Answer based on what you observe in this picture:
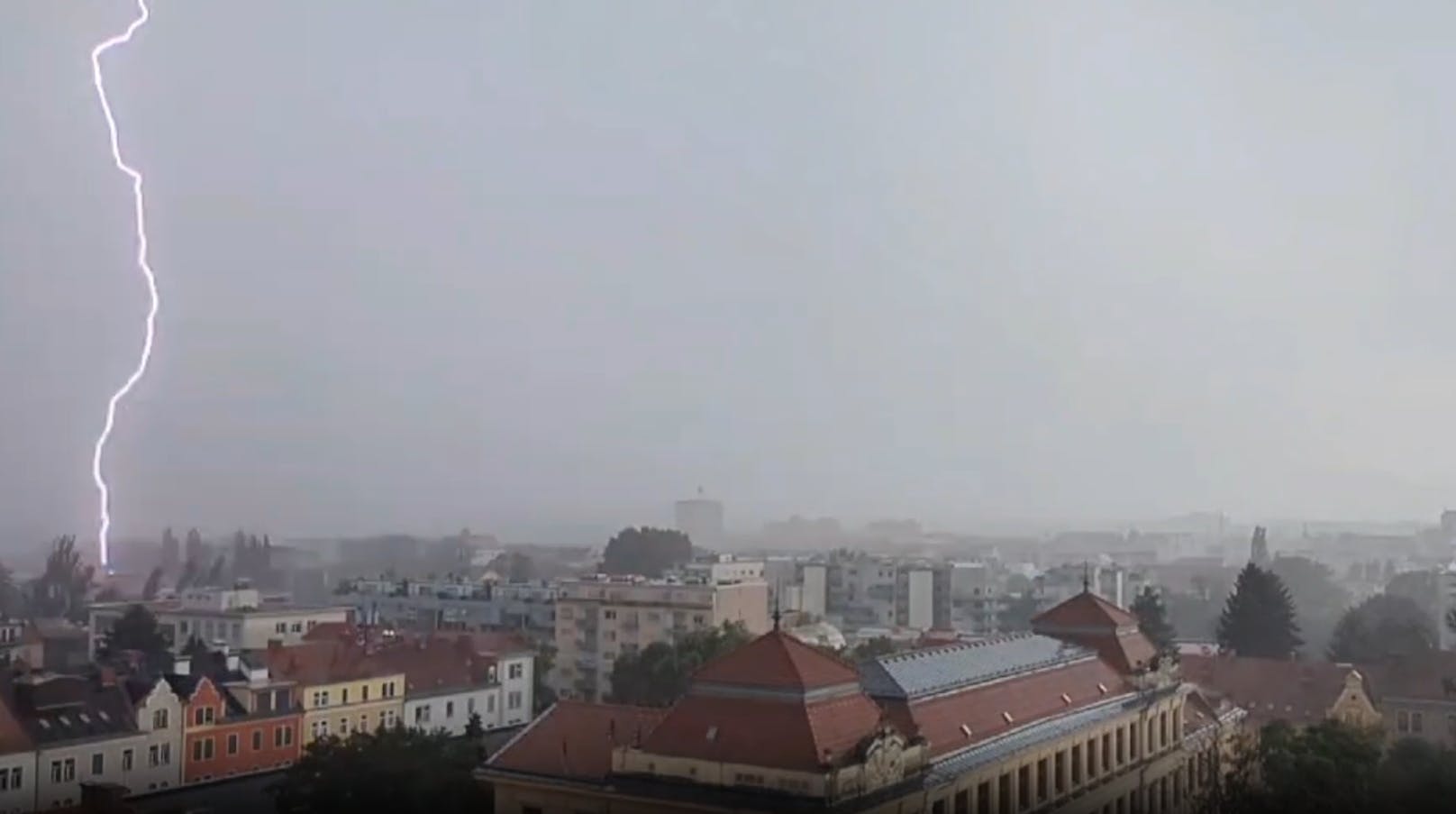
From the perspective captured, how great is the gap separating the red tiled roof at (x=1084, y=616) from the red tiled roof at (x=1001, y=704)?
1.85ft

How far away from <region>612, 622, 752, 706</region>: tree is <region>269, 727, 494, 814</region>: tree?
2481mm

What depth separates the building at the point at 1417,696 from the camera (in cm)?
892

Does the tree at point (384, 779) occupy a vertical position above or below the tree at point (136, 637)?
below

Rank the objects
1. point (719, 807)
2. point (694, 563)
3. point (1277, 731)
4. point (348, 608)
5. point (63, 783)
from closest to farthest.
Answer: point (719, 807) < point (63, 783) < point (1277, 731) < point (348, 608) < point (694, 563)

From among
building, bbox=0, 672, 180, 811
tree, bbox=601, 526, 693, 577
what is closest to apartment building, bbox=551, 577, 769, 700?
tree, bbox=601, 526, 693, 577

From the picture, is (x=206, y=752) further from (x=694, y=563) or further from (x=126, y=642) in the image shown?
(x=694, y=563)

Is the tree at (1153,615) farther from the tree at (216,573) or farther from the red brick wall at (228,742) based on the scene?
the tree at (216,573)

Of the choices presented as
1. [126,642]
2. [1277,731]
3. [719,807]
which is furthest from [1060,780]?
[126,642]

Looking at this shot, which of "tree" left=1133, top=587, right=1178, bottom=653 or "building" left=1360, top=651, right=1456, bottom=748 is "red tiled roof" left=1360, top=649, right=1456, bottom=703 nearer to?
"building" left=1360, top=651, right=1456, bottom=748

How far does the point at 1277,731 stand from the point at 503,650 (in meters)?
4.75

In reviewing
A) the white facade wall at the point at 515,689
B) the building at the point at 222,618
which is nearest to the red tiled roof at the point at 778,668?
the white facade wall at the point at 515,689

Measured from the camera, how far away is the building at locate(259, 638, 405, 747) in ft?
23.2

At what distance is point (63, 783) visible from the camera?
5.55 metres

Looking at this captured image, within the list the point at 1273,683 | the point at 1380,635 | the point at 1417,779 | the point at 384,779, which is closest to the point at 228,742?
the point at 384,779
